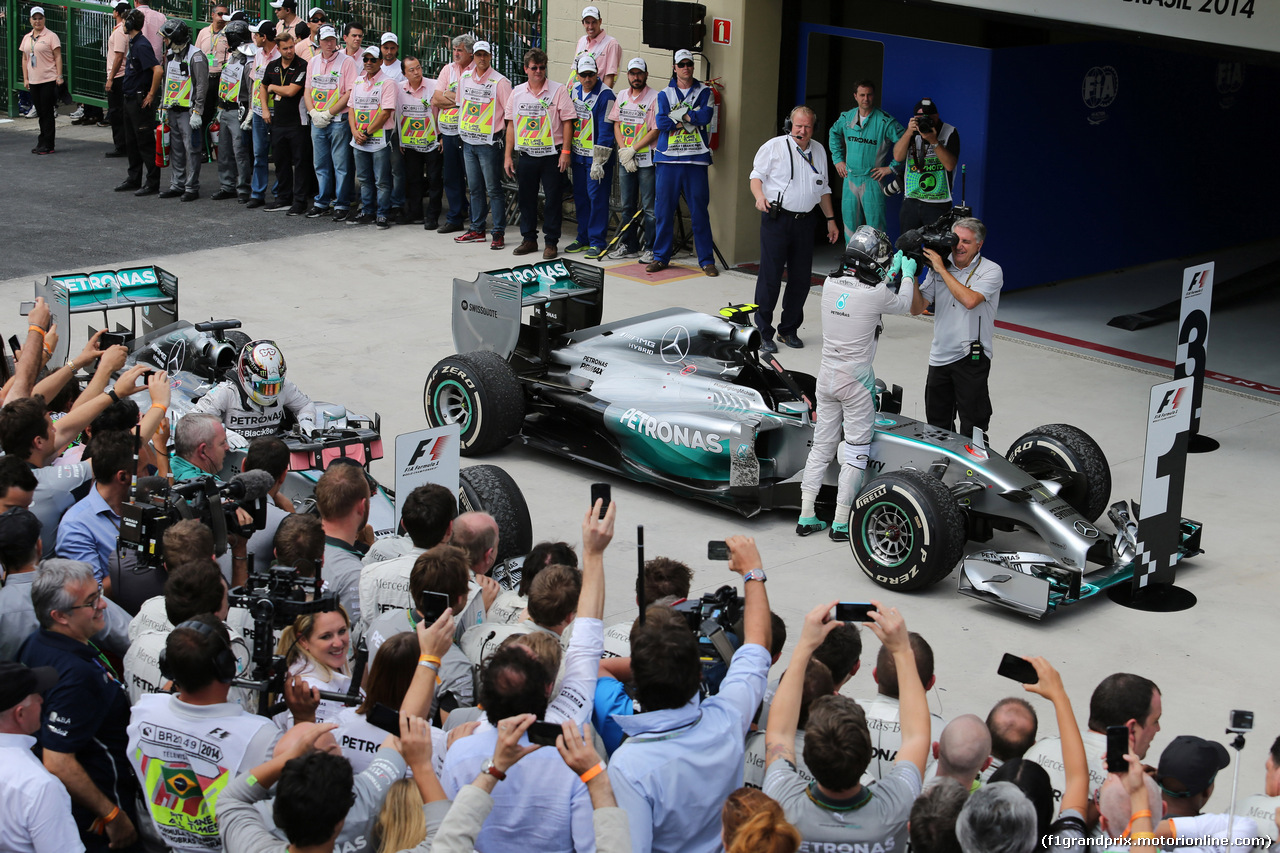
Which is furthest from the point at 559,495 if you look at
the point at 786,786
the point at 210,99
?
the point at 210,99

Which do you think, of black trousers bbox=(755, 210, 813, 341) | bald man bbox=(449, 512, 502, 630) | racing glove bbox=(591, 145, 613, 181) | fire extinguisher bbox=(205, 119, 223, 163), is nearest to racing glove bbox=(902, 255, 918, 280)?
black trousers bbox=(755, 210, 813, 341)

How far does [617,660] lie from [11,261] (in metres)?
12.0

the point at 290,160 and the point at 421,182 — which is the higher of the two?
the point at 290,160

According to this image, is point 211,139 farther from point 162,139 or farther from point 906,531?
point 906,531

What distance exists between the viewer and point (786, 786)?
4055 millimetres

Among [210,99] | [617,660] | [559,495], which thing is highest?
[210,99]

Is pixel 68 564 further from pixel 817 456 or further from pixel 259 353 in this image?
pixel 817 456

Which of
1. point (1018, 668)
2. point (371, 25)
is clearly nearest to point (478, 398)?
point (1018, 668)

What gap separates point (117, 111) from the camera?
19.5m

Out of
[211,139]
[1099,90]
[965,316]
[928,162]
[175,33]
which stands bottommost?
[965,316]

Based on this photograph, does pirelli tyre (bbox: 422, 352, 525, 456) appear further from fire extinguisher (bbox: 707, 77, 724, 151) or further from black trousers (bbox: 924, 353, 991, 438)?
fire extinguisher (bbox: 707, 77, 724, 151)

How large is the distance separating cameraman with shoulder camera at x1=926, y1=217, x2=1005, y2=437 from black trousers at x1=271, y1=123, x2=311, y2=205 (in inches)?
392

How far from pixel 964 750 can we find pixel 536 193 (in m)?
11.9

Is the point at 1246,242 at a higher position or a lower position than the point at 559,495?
higher
